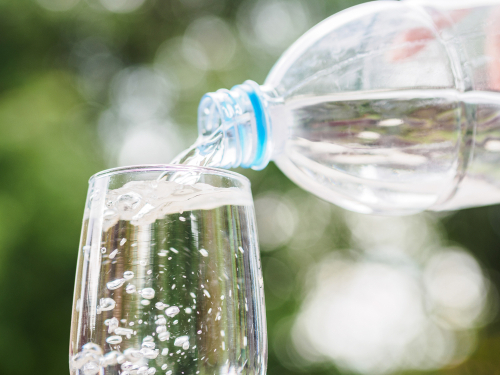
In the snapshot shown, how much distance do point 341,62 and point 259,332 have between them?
332mm

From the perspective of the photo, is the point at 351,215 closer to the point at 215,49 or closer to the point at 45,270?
the point at 215,49

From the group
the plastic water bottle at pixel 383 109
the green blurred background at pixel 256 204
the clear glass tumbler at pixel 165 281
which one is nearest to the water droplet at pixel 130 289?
the clear glass tumbler at pixel 165 281

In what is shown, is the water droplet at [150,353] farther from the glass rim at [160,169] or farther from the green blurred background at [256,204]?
the green blurred background at [256,204]

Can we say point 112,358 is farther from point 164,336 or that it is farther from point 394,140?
point 394,140

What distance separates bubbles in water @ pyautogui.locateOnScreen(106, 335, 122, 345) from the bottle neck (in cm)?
22

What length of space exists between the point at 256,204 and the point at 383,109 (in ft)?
5.80

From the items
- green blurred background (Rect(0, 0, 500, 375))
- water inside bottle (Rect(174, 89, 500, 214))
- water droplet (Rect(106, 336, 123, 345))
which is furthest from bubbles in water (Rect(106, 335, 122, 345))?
green blurred background (Rect(0, 0, 500, 375))

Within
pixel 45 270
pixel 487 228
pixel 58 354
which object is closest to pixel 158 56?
pixel 45 270

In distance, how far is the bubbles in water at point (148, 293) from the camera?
40cm

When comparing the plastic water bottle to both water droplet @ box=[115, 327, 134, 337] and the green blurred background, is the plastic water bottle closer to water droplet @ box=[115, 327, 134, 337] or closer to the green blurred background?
water droplet @ box=[115, 327, 134, 337]

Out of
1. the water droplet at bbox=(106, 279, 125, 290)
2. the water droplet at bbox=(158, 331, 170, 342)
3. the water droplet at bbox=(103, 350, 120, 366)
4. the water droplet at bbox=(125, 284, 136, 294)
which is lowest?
the water droplet at bbox=(103, 350, 120, 366)

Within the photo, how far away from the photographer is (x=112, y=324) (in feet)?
1.34

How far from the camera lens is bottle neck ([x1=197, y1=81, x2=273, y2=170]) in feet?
1.84

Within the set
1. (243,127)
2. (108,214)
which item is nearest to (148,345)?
(108,214)
